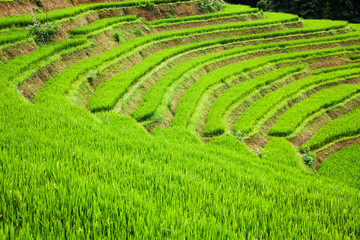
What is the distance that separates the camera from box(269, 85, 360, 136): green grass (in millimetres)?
11812

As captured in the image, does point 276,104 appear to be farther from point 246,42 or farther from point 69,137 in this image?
point 69,137

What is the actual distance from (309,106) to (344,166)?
5.18m

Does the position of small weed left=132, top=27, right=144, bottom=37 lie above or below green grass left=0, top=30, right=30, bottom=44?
above

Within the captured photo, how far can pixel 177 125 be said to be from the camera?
9453 millimetres

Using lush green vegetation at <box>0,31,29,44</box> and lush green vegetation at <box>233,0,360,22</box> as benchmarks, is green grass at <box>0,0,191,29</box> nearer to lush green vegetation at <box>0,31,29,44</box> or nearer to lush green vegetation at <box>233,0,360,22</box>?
lush green vegetation at <box>0,31,29,44</box>

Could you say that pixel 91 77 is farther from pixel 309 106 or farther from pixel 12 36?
pixel 309 106

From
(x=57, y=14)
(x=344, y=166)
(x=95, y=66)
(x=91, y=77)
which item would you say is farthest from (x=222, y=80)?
(x=57, y=14)

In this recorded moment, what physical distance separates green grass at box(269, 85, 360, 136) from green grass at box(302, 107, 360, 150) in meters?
1.05

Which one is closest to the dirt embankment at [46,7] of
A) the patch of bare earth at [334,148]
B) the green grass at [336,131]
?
the green grass at [336,131]

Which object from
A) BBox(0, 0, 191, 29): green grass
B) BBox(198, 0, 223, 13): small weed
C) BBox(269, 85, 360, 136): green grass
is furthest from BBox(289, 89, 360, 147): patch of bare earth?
BBox(198, 0, 223, 13): small weed

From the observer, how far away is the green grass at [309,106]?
11.8 meters

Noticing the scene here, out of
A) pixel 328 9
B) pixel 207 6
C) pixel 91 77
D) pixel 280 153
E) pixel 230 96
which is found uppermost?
pixel 328 9

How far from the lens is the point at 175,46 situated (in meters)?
17.7

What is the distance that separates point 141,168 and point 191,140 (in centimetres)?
461
